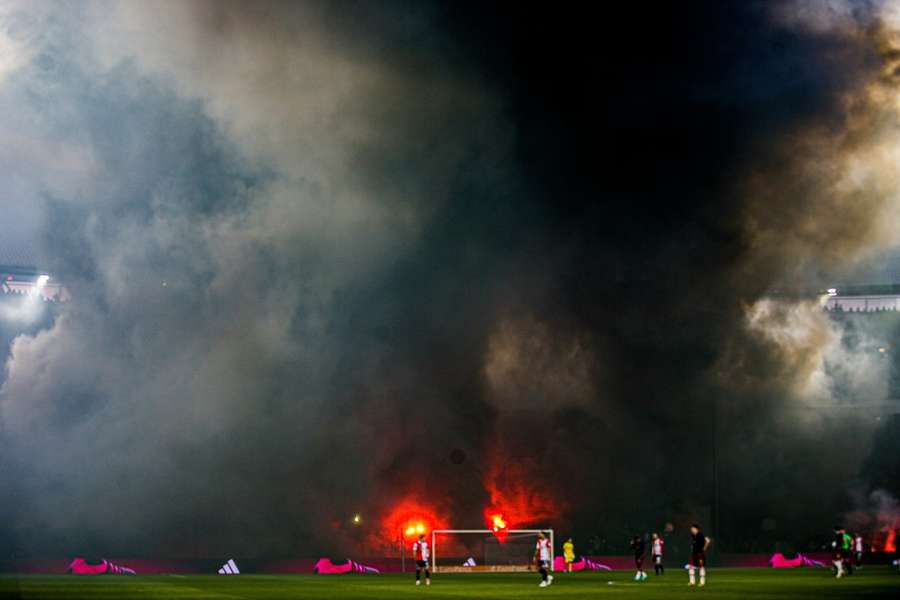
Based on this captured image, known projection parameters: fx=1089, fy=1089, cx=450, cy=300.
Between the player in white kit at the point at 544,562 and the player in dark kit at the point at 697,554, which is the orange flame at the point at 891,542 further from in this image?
the player in white kit at the point at 544,562

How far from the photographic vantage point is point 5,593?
3175 cm

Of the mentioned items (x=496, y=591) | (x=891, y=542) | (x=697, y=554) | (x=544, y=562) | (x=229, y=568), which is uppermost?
(x=697, y=554)

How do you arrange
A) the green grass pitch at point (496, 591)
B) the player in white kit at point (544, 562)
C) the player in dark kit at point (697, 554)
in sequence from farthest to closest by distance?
the player in white kit at point (544, 562) < the player in dark kit at point (697, 554) < the green grass pitch at point (496, 591)

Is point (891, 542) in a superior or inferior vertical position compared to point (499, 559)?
inferior

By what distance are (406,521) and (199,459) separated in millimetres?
15811

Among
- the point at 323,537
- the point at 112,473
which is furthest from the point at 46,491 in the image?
the point at 323,537

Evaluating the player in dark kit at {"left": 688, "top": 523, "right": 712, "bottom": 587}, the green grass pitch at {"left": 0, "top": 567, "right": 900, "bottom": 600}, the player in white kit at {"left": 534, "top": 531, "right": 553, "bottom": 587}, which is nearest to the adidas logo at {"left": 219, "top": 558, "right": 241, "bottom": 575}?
the green grass pitch at {"left": 0, "top": 567, "right": 900, "bottom": 600}

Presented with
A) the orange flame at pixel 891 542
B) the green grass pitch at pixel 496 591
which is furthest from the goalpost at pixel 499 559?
the orange flame at pixel 891 542

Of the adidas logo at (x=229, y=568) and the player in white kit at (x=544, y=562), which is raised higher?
the player in white kit at (x=544, y=562)

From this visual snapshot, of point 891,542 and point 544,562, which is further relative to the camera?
point 891,542

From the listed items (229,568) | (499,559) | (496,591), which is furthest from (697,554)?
(229,568)

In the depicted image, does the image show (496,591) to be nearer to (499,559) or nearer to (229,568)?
(229,568)

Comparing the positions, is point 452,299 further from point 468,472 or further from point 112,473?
point 112,473

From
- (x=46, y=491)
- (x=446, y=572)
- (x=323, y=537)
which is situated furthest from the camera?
(x=323, y=537)
